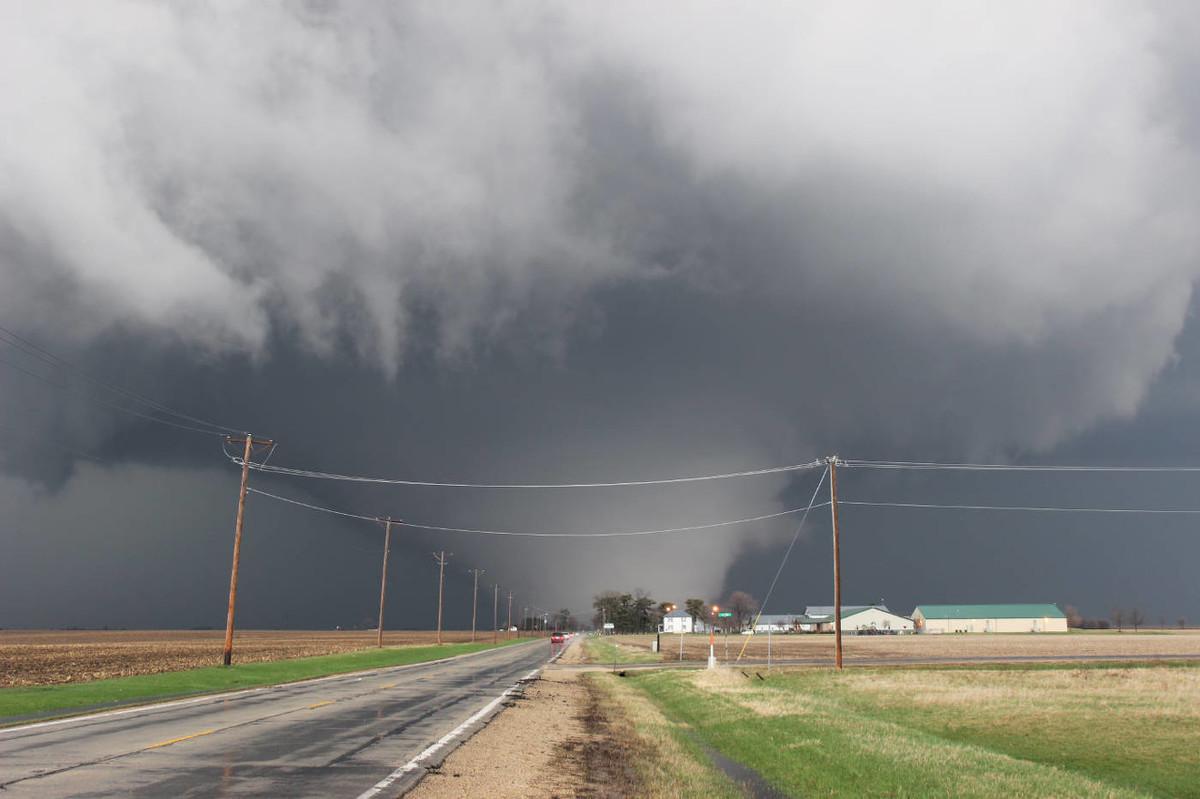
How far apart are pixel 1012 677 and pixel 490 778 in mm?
37047

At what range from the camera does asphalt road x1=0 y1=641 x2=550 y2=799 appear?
1226cm

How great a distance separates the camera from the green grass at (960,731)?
52.1 ft

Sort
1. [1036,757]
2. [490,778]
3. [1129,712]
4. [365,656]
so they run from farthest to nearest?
[365,656] < [1129,712] < [1036,757] < [490,778]

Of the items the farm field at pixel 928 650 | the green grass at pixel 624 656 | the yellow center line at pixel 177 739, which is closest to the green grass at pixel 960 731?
the yellow center line at pixel 177 739

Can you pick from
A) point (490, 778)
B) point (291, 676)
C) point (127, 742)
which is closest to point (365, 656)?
point (291, 676)

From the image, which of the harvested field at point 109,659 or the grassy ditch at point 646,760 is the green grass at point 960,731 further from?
the harvested field at point 109,659

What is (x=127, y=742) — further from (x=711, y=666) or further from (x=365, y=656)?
(x=365, y=656)

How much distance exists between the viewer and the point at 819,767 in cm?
1741

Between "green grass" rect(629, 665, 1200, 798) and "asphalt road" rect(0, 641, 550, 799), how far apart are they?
25.2ft

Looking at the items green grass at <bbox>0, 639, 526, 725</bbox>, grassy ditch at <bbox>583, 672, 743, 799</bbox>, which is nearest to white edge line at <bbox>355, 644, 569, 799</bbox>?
grassy ditch at <bbox>583, 672, 743, 799</bbox>

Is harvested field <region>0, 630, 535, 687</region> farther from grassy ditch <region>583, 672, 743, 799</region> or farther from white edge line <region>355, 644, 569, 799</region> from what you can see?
grassy ditch <region>583, 672, 743, 799</region>

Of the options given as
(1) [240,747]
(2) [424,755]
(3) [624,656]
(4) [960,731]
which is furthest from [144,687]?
(3) [624,656]

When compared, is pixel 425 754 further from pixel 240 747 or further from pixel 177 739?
pixel 177 739

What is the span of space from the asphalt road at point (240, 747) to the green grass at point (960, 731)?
7.67 meters
